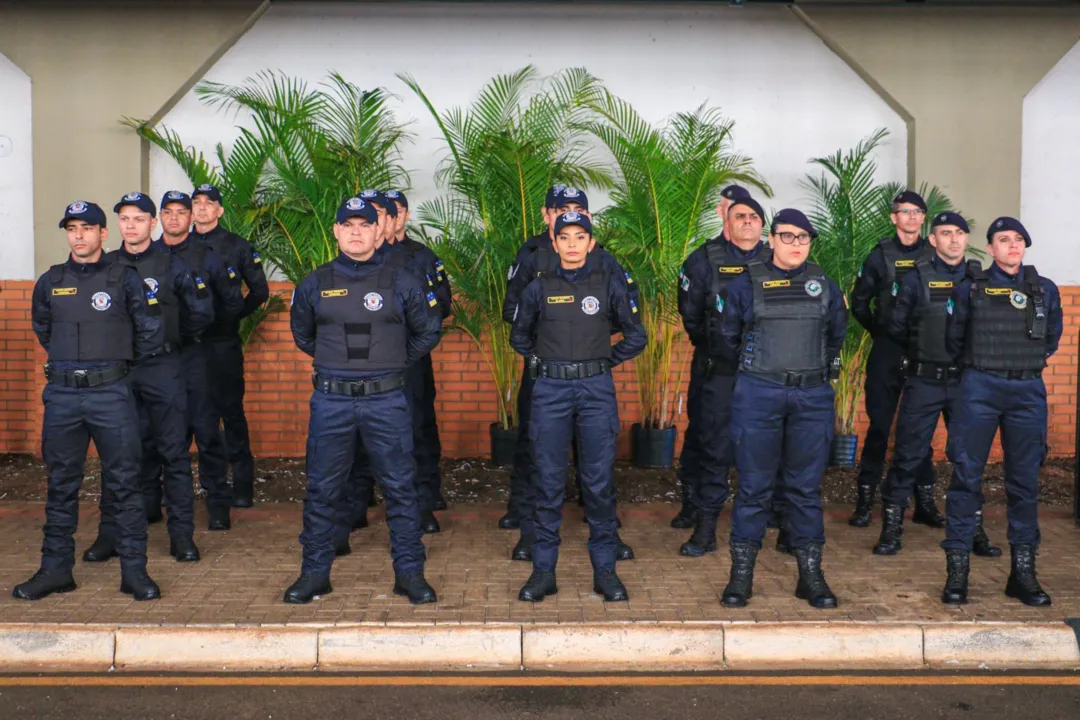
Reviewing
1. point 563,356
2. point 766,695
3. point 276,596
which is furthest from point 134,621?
point 766,695

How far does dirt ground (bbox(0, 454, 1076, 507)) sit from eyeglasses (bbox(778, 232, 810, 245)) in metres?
3.47

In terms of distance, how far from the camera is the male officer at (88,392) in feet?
20.4

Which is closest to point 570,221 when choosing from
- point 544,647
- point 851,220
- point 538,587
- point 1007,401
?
point 538,587

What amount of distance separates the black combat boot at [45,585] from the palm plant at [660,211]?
493 cm

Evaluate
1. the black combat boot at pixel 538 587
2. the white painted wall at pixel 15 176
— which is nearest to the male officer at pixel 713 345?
the black combat boot at pixel 538 587

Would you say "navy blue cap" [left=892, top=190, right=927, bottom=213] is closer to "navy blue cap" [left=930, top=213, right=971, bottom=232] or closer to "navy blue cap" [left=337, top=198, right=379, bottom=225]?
"navy blue cap" [left=930, top=213, right=971, bottom=232]

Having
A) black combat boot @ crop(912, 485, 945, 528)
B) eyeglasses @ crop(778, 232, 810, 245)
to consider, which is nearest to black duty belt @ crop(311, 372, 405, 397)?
eyeglasses @ crop(778, 232, 810, 245)

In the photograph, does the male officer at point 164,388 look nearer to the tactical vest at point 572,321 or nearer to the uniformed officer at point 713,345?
the tactical vest at point 572,321

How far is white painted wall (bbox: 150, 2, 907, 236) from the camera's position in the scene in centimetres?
1048

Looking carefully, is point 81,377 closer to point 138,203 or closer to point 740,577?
point 138,203

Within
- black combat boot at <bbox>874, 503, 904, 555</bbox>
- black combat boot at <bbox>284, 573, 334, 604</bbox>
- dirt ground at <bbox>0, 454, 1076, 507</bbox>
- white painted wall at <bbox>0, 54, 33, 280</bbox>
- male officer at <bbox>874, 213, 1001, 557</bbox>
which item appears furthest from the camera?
white painted wall at <bbox>0, 54, 33, 280</bbox>

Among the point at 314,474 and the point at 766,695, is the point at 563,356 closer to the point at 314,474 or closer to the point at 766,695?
the point at 314,474

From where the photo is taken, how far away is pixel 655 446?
10.1 metres

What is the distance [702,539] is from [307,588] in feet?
8.54
